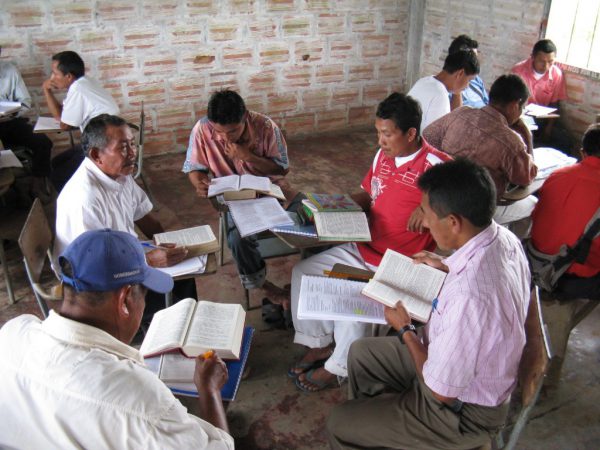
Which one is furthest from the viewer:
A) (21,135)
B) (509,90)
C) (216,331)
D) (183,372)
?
(21,135)

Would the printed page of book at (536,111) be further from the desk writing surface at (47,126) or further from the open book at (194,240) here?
the desk writing surface at (47,126)

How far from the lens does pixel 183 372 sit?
1.79 meters

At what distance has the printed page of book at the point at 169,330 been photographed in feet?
5.97

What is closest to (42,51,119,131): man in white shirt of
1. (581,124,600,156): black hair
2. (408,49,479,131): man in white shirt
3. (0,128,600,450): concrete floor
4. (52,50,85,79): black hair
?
(52,50,85,79): black hair

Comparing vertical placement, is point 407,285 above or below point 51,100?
below

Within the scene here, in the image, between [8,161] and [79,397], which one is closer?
[79,397]

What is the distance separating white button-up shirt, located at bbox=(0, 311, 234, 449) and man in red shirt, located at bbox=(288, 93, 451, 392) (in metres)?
1.33

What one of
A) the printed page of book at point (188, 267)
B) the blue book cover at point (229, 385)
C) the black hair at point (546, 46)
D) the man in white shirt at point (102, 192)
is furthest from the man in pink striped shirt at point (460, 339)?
the black hair at point (546, 46)

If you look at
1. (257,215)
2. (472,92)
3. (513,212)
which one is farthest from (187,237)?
(472,92)

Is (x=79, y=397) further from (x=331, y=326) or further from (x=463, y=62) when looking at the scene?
(x=463, y=62)

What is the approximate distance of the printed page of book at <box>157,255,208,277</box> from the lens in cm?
231

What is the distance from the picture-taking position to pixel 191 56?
563cm

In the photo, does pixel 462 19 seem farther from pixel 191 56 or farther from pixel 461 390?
pixel 461 390

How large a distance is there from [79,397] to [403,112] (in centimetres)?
201
